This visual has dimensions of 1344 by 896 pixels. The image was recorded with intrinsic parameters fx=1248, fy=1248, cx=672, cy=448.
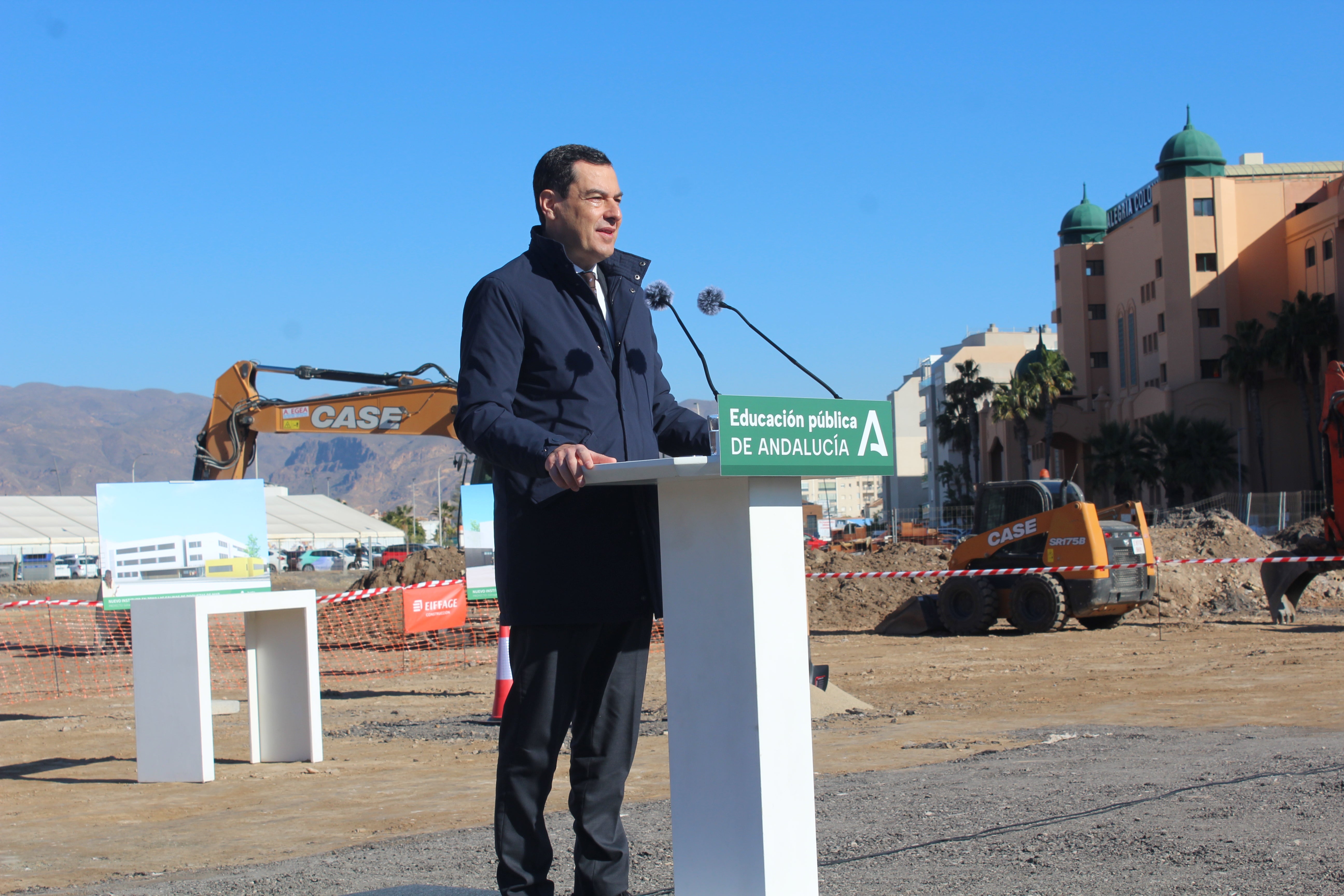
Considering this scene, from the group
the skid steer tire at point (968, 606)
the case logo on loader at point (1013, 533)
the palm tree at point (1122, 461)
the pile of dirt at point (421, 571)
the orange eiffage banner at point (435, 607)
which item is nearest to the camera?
the orange eiffage banner at point (435, 607)

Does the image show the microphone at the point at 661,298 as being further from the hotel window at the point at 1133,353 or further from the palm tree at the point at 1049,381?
the hotel window at the point at 1133,353

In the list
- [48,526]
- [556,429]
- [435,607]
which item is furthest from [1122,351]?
[48,526]

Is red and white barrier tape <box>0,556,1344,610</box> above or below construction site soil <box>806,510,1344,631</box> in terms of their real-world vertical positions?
above

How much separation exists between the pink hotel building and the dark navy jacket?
57671 millimetres

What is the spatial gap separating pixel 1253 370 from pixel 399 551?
46.0 meters

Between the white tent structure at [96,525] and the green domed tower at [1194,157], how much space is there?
188 feet

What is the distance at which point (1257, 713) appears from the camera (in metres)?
9.10

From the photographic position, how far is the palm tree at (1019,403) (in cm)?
6800

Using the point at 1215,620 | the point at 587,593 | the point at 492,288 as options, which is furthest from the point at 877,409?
the point at 1215,620

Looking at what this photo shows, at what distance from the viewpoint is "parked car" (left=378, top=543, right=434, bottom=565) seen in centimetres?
6284

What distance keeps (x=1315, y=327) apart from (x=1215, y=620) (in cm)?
3951

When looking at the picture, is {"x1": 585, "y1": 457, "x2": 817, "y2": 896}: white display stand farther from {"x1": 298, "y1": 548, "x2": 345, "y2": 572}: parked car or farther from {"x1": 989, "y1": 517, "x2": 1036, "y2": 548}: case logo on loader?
{"x1": 298, "y1": 548, "x2": 345, "y2": 572}: parked car

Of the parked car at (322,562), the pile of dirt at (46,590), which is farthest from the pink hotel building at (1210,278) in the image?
the pile of dirt at (46,590)

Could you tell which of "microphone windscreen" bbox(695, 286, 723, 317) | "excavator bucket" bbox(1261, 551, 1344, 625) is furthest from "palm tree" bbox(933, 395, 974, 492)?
"microphone windscreen" bbox(695, 286, 723, 317)
